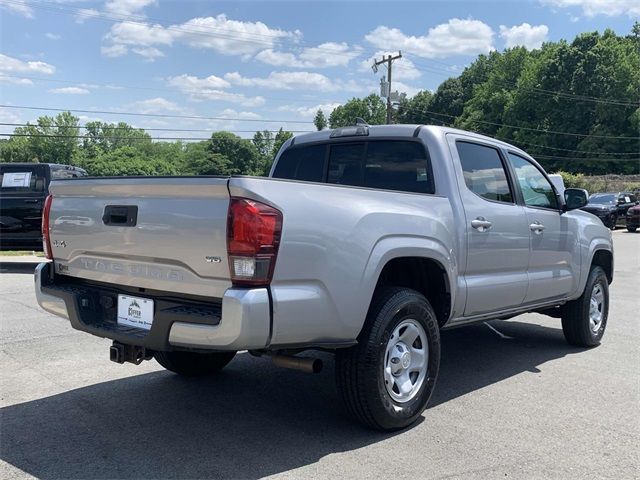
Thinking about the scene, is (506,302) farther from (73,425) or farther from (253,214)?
(73,425)

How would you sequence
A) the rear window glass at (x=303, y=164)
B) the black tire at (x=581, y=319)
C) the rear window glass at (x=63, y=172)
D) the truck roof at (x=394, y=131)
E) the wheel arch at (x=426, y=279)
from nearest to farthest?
the wheel arch at (x=426, y=279), the truck roof at (x=394, y=131), the rear window glass at (x=303, y=164), the black tire at (x=581, y=319), the rear window glass at (x=63, y=172)

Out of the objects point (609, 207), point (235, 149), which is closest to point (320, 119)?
point (235, 149)

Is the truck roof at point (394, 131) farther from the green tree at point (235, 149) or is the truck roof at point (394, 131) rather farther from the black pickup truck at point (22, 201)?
the green tree at point (235, 149)

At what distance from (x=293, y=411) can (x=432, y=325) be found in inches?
45.7

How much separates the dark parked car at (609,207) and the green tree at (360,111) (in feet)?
221

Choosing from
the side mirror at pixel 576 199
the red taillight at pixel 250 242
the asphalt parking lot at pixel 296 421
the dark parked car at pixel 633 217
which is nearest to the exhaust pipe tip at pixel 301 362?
the asphalt parking lot at pixel 296 421

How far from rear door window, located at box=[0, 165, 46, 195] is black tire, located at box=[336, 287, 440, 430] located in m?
11.0

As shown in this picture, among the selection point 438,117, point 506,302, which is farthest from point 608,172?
point 506,302

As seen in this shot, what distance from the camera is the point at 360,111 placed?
94.4 meters

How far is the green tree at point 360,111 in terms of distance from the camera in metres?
97.8

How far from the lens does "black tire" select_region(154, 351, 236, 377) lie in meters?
4.66

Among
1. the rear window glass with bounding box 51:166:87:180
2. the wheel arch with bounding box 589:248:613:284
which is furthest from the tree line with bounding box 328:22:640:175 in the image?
the wheel arch with bounding box 589:248:613:284

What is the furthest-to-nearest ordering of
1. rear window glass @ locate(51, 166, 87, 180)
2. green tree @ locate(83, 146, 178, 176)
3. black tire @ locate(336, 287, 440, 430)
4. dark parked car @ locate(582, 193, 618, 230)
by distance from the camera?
green tree @ locate(83, 146, 178, 176), dark parked car @ locate(582, 193, 618, 230), rear window glass @ locate(51, 166, 87, 180), black tire @ locate(336, 287, 440, 430)

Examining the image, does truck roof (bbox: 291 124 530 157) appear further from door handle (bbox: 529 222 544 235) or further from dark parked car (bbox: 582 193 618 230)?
dark parked car (bbox: 582 193 618 230)
